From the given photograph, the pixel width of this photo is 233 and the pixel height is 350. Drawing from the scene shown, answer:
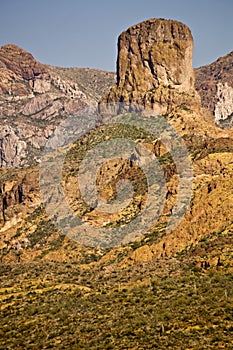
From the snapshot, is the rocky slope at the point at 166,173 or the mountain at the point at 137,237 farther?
the rocky slope at the point at 166,173

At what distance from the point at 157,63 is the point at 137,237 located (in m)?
63.0

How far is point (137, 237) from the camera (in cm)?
9512

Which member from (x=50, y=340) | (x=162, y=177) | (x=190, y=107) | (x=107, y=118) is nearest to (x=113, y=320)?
(x=50, y=340)

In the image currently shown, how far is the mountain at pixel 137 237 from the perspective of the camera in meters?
48.0

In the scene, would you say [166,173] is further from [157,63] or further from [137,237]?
[157,63]

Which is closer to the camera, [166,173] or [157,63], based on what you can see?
[166,173]

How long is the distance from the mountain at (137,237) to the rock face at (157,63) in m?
0.23

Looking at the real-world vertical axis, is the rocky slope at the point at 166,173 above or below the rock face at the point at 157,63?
below

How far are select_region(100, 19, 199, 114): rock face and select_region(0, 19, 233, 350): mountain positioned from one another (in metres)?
0.23

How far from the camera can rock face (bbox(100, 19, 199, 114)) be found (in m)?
147

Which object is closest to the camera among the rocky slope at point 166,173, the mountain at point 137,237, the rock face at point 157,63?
the mountain at point 137,237

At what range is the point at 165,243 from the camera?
81.7 meters

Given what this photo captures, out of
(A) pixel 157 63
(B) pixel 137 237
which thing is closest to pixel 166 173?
(B) pixel 137 237

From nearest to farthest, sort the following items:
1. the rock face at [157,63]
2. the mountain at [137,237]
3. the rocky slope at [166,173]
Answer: the mountain at [137,237] → the rocky slope at [166,173] → the rock face at [157,63]
